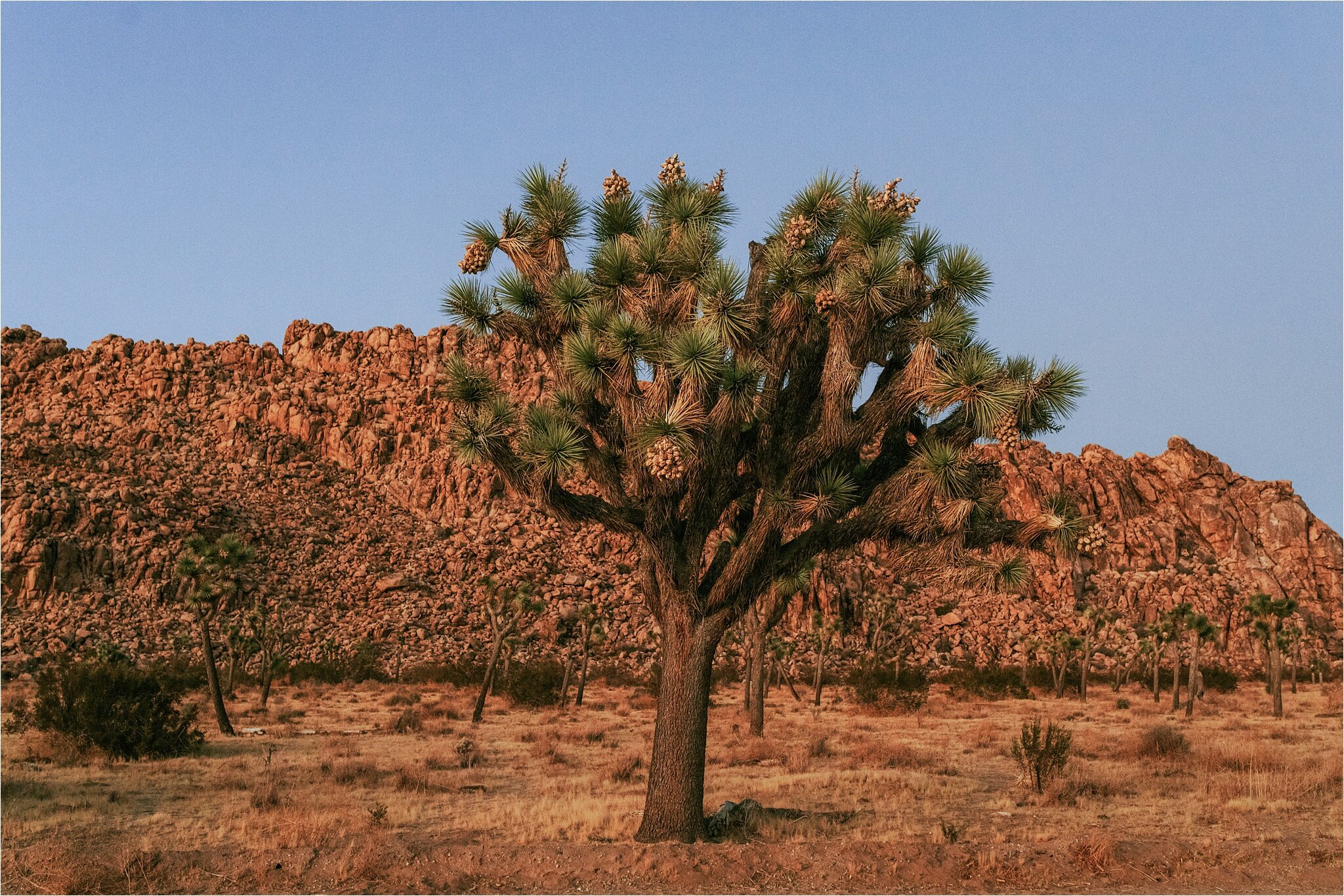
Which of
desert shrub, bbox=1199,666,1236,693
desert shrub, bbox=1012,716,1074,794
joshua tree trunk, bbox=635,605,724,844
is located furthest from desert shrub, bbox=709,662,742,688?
joshua tree trunk, bbox=635,605,724,844

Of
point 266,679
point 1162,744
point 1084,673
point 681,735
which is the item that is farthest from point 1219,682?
point 681,735

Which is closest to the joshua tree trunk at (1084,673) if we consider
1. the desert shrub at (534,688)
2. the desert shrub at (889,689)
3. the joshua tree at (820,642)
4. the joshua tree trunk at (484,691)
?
the desert shrub at (889,689)

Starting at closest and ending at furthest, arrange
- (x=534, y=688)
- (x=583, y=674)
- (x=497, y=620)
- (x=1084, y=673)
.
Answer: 1. (x=497, y=620)
2. (x=534, y=688)
3. (x=583, y=674)
4. (x=1084, y=673)

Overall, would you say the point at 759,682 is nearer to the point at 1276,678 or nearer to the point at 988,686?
the point at 988,686

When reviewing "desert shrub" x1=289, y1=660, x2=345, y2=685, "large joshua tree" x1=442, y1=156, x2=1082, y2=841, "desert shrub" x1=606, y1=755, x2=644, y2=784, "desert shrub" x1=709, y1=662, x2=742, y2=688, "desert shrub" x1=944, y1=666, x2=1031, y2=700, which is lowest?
"desert shrub" x1=289, y1=660, x2=345, y2=685

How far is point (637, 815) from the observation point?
39.7ft

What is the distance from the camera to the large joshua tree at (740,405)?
1024 cm

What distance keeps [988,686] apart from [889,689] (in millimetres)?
8506

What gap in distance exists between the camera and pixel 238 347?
79562 mm

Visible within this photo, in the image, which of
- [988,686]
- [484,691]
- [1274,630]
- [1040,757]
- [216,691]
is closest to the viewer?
[1040,757]

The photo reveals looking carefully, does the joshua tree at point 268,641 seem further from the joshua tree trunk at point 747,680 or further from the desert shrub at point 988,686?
the desert shrub at point 988,686

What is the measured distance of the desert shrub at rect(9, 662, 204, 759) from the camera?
722 inches

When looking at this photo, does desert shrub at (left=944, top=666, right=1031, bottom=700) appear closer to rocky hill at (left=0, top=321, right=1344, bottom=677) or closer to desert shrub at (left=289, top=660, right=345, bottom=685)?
rocky hill at (left=0, top=321, right=1344, bottom=677)

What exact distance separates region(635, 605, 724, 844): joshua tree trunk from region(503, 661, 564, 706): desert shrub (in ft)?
78.7
